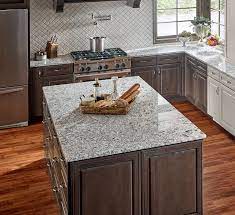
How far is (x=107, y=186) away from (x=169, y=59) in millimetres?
4421

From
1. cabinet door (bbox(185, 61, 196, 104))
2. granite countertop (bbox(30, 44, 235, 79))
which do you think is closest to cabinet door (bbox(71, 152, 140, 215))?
granite countertop (bbox(30, 44, 235, 79))

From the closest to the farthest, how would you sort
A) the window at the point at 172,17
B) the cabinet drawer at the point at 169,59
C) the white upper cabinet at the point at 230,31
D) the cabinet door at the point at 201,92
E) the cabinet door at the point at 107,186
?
the cabinet door at the point at 107,186
the white upper cabinet at the point at 230,31
the cabinet door at the point at 201,92
the cabinet drawer at the point at 169,59
the window at the point at 172,17

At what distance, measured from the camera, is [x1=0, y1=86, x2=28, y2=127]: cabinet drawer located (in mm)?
7008

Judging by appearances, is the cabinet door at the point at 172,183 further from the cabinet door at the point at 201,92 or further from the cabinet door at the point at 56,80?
the cabinet door at the point at 56,80

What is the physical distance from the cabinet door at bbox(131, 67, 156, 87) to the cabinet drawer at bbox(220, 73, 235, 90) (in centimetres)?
149

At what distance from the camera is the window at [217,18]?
319 inches

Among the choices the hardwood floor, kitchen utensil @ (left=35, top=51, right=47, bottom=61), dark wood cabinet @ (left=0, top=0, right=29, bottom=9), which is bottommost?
the hardwood floor

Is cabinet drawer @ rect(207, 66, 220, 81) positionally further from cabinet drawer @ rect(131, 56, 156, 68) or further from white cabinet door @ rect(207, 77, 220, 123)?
cabinet drawer @ rect(131, 56, 156, 68)

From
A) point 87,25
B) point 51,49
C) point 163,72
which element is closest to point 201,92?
point 163,72

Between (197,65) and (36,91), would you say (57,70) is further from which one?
(197,65)

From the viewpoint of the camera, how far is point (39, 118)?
7520 millimetres

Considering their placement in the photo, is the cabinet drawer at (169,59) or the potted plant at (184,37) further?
the potted plant at (184,37)

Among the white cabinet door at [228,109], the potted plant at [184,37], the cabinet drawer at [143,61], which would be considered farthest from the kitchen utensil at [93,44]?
the white cabinet door at [228,109]

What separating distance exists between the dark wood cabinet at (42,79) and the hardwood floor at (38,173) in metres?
0.32
